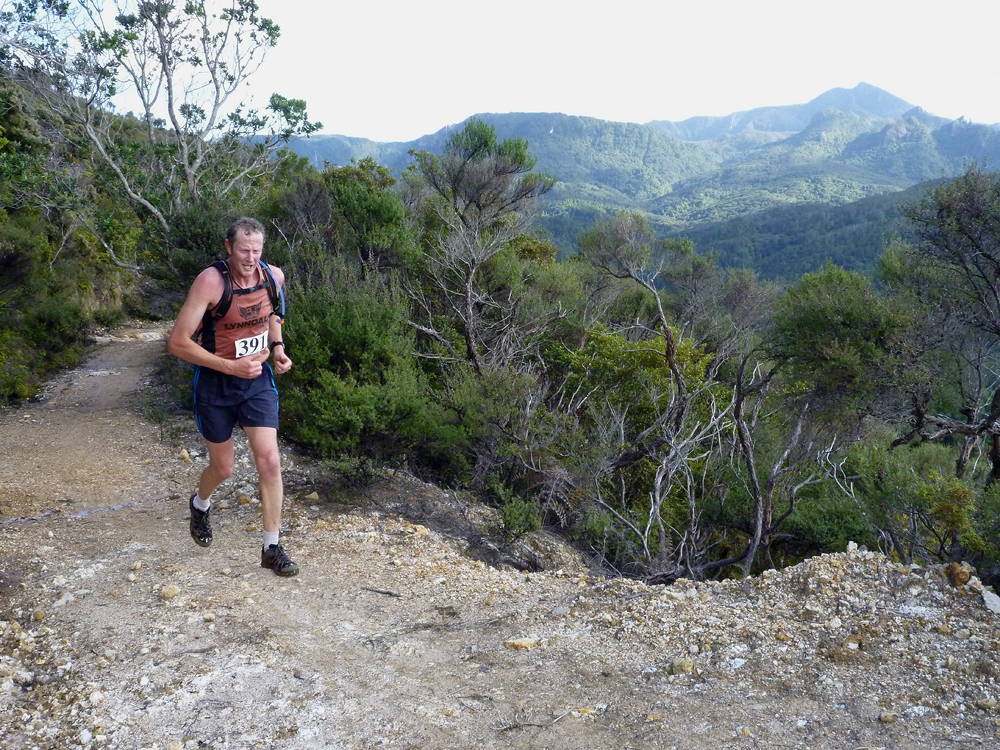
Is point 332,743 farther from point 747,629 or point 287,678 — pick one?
point 747,629

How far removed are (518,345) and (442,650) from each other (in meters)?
7.95

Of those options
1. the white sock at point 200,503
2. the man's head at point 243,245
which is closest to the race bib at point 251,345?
the man's head at point 243,245

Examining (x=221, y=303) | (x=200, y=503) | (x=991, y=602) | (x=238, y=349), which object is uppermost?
(x=221, y=303)

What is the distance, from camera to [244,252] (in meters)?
3.03

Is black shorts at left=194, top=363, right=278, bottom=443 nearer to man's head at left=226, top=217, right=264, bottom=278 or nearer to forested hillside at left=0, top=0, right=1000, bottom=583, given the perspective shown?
man's head at left=226, top=217, right=264, bottom=278

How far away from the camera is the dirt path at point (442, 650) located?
234 cm

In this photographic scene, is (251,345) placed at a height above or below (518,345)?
above

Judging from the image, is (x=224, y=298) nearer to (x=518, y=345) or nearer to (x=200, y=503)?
(x=200, y=503)

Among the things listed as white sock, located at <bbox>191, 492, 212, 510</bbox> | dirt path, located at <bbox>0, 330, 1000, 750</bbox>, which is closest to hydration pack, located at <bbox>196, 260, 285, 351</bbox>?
white sock, located at <bbox>191, 492, 212, 510</bbox>

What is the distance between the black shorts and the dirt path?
949 mm

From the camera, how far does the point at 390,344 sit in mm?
6703

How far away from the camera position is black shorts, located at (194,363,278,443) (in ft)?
10.5

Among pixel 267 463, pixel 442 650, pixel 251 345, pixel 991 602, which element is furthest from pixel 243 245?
pixel 991 602

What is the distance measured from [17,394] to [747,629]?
362 inches
